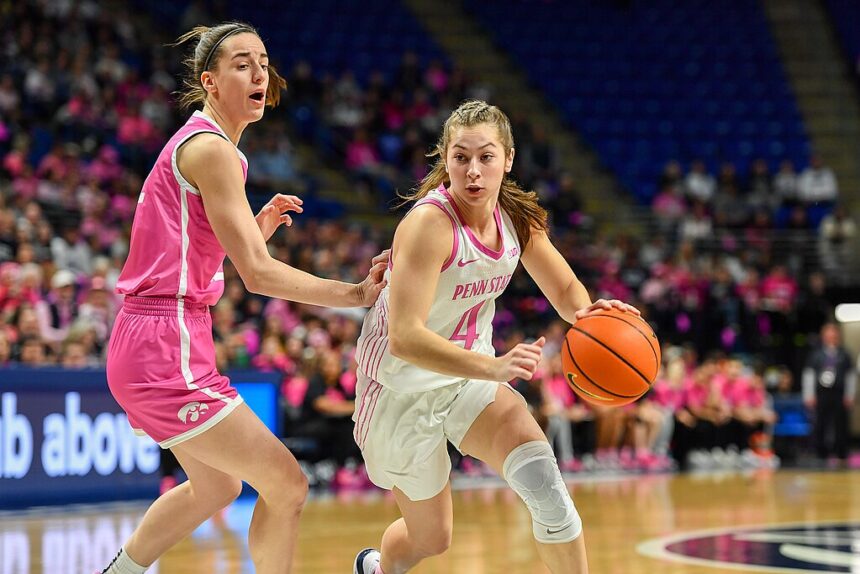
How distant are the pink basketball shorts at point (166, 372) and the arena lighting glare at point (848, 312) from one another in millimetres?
15214

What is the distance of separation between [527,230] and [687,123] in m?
16.8

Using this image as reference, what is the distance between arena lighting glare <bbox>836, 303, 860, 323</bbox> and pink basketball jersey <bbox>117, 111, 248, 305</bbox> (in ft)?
50.0

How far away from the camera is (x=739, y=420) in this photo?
1498cm

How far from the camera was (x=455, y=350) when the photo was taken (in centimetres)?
365

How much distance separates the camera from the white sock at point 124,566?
13.1ft

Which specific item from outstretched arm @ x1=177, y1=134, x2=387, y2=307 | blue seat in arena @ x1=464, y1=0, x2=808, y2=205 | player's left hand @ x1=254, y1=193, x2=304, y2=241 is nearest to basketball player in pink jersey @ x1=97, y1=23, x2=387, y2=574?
outstretched arm @ x1=177, y1=134, x2=387, y2=307

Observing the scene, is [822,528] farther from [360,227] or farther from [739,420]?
[360,227]

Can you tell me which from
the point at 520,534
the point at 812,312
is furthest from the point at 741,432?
the point at 520,534

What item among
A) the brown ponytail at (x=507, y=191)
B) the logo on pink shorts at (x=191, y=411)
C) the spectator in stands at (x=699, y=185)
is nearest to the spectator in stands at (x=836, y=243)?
the spectator in stands at (x=699, y=185)

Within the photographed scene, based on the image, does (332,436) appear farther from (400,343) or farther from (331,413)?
(400,343)

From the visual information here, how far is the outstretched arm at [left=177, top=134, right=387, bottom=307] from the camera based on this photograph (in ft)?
12.1

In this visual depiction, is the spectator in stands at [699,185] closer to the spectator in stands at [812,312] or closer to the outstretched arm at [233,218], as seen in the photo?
the spectator in stands at [812,312]

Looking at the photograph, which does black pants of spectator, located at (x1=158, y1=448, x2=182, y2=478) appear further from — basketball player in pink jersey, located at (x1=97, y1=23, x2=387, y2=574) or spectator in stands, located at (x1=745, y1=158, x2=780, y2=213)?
spectator in stands, located at (x1=745, y1=158, x2=780, y2=213)

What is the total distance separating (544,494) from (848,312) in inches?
585
